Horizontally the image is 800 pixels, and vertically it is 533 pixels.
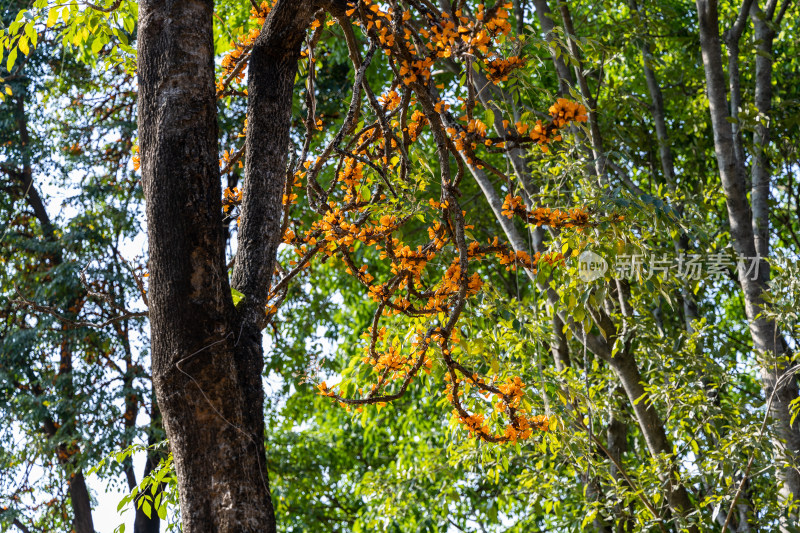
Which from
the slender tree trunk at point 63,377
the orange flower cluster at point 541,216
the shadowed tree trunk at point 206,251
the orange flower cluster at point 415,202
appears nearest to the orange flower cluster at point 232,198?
the orange flower cluster at point 415,202

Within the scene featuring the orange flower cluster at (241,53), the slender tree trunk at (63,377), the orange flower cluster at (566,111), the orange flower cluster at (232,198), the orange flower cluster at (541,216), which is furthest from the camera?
the slender tree trunk at (63,377)

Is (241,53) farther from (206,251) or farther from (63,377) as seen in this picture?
(63,377)

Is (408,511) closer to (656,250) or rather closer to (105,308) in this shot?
(656,250)

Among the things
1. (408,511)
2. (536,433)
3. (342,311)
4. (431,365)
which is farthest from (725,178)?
(342,311)

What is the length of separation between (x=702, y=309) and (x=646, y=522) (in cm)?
339

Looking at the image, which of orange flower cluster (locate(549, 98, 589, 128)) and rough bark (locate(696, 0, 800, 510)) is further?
rough bark (locate(696, 0, 800, 510))

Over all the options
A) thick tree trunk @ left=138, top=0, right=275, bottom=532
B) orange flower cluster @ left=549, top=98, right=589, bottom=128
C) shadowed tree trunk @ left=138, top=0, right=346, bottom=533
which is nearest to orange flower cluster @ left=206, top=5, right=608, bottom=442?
orange flower cluster @ left=549, top=98, right=589, bottom=128

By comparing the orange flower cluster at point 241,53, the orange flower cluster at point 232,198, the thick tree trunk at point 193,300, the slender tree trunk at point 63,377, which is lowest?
the thick tree trunk at point 193,300

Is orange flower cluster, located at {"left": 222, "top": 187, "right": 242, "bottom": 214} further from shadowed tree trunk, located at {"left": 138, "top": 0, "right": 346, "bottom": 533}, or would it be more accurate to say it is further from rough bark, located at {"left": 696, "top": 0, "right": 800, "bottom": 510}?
rough bark, located at {"left": 696, "top": 0, "right": 800, "bottom": 510}

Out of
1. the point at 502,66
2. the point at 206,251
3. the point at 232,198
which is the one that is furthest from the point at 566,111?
the point at 232,198

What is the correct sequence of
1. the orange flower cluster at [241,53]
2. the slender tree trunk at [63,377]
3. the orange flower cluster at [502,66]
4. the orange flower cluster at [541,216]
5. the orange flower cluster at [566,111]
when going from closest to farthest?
the orange flower cluster at [566,111] < the orange flower cluster at [502,66] < the orange flower cluster at [541,216] < the orange flower cluster at [241,53] < the slender tree trunk at [63,377]

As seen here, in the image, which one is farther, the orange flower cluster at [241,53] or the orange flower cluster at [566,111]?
the orange flower cluster at [241,53]

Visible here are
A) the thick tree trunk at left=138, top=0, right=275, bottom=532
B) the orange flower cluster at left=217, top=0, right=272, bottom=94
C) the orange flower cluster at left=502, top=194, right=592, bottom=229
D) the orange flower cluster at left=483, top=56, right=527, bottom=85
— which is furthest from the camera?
the orange flower cluster at left=217, top=0, right=272, bottom=94

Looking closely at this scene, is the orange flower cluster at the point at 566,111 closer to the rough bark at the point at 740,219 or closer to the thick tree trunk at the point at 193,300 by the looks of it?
the thick tree trunk at the point at 193,300
